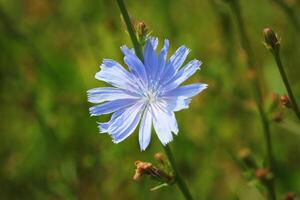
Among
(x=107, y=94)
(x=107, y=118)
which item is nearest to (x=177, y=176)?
(x=107, y=94)

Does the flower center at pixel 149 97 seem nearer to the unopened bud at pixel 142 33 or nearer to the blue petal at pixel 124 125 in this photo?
the blue petal at pixel 124 125

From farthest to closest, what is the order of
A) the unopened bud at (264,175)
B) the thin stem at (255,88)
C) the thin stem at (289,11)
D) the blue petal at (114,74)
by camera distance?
1. the thin stem at (289,11)
2. the thin stem at (255,88)
3. the unopened bud at (264,175)
4. the blue petal at (114,74)

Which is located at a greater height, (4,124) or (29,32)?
(29,32)

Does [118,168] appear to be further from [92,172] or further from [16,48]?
[16,48]

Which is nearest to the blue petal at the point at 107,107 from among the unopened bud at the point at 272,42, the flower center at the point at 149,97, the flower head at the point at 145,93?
the flower head at the point at 145,93

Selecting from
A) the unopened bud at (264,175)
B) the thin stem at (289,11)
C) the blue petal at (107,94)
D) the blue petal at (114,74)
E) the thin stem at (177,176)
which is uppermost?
the thin stem at (289,11)

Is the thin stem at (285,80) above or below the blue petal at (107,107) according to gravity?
below

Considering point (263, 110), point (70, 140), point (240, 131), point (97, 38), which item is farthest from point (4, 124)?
point (263, 110)
